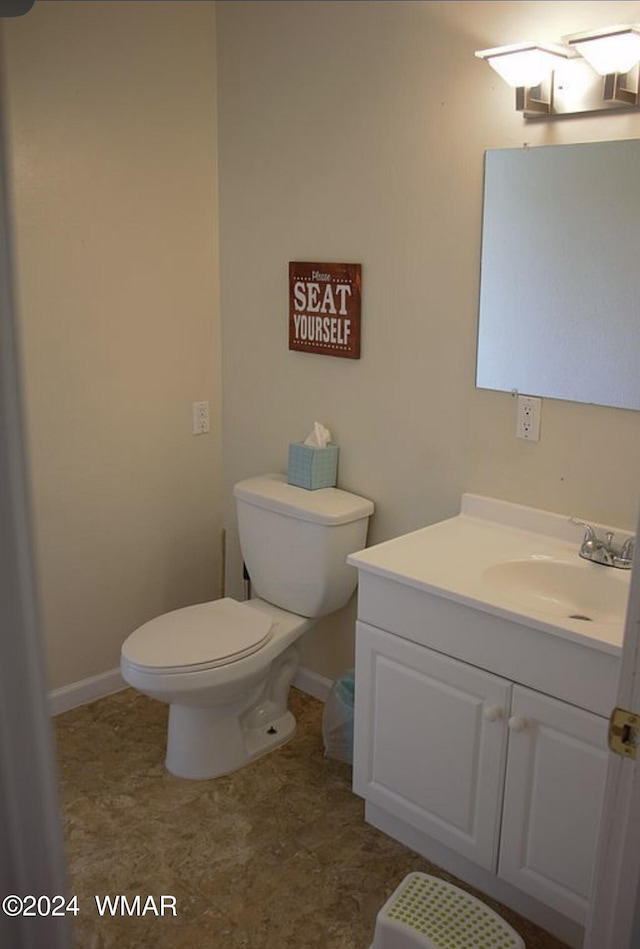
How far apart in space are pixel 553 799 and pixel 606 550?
600 mm

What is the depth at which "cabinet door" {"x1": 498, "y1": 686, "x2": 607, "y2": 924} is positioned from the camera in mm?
1825

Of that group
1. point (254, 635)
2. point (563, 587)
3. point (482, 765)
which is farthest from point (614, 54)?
point (254, 635)

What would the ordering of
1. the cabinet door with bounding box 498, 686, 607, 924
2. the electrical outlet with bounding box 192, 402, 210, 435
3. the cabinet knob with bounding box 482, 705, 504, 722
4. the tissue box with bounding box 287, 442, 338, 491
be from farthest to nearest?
the electrical outlet with bounding box 192, 402, 210, 435 → the tissue box with bounding box 287, 442, 338, 491 → the cabinet knob with bounding box 482, 705, 504, 722 → the cabinet door with bounding box 498, 686, 607, 924

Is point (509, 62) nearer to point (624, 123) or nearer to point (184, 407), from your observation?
point (624, 123)

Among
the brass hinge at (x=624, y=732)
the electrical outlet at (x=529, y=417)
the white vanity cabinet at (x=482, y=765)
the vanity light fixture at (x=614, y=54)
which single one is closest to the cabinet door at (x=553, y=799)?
the white vanity cabinet at (x=482, y=765)

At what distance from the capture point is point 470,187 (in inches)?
90.0

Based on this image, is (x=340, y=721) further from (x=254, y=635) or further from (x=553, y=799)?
(x=553, y=799)

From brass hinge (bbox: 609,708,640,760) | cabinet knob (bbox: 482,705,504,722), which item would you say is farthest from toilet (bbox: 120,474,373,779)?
brass hinge (bbox: 609,708,640,760)

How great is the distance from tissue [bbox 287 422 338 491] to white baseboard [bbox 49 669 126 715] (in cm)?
97

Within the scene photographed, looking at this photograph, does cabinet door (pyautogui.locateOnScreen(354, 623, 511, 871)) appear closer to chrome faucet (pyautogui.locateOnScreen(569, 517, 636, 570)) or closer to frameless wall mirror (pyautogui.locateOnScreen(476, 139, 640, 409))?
chrome faucet (pyautogui.locateOnScreen(569, 517, 636, 570))

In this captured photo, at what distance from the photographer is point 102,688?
304 cm

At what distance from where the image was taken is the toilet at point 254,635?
95.9 inches

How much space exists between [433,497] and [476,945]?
46.2 inches

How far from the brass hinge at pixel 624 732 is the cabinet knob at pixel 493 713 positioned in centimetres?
93
